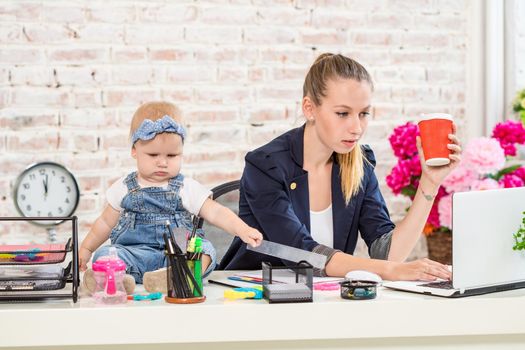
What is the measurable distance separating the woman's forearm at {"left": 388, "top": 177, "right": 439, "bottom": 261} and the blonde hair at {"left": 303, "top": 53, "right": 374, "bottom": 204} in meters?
0.19

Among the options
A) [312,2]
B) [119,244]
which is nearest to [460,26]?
[312,2]

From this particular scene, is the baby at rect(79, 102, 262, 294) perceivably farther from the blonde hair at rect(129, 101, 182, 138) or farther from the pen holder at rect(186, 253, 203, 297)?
the pen holder at rect(186, 253, 203, 297)

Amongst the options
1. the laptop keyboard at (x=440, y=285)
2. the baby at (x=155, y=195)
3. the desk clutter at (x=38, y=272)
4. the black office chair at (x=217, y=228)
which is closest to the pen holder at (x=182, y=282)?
the desk clutter at (x=38, y=272)

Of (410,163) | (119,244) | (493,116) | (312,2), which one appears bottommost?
(119,244)

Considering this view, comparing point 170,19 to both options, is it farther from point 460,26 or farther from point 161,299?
point 161,299

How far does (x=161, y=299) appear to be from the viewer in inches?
58.9

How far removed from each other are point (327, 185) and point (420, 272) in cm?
57

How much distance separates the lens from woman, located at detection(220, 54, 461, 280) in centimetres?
206

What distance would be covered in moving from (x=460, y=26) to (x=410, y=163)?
34.0 inches

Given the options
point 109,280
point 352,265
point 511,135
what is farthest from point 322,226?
point 511,135

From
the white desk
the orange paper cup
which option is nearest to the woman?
the orange paper cup

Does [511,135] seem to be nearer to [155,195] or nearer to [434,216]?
[434,216]

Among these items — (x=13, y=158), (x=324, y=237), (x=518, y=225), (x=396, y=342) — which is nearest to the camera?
(x=396, y=342)

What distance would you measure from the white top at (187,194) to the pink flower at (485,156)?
153 cm
